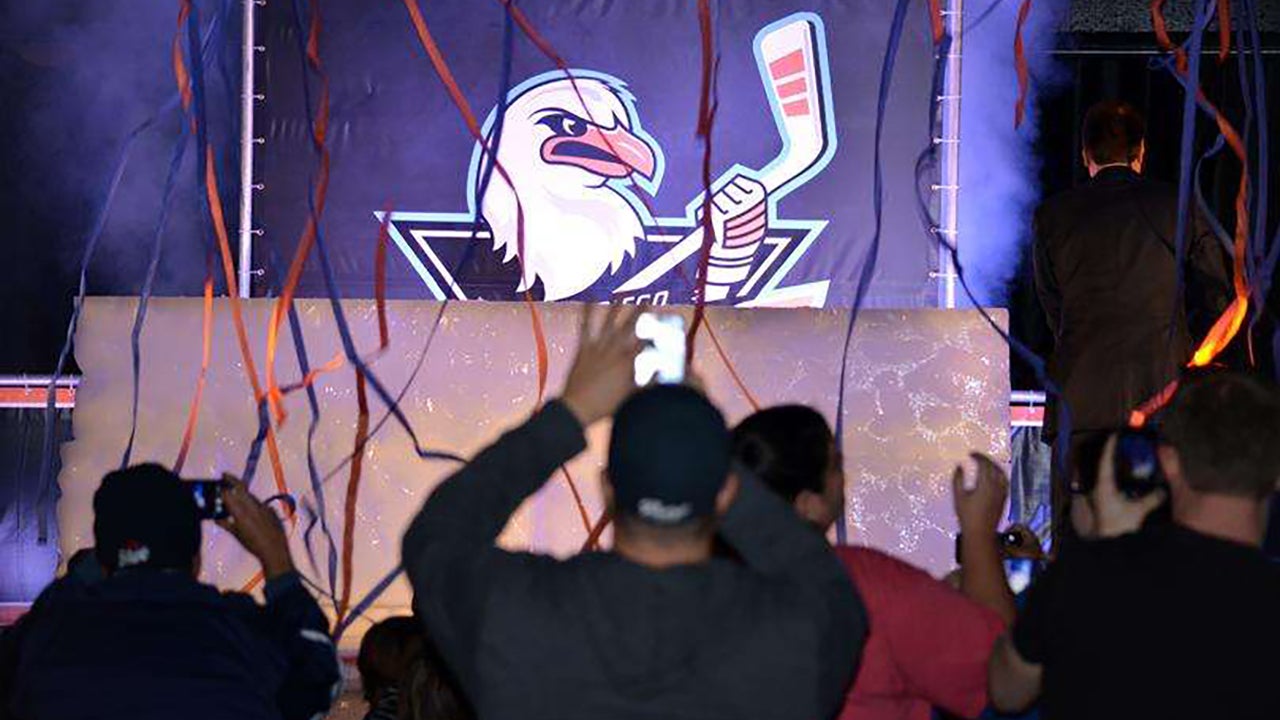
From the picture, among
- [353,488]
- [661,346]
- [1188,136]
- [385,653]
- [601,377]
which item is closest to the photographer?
[601,377]

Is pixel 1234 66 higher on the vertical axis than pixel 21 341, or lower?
higher

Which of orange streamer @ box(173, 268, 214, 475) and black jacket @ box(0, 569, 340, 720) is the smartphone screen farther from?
orange streamer @ box(173, 268, 214, 475)

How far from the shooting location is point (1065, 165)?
902 cm

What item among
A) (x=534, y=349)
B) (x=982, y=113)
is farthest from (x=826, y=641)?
(x=982, y=113)

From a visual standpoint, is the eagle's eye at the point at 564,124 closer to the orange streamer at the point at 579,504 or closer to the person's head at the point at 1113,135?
the orange streamer at the point at 579,504

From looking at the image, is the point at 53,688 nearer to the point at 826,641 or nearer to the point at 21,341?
the point at 826,641

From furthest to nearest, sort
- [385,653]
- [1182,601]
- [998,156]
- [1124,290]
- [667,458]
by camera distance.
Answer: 1. [998,156]
2. [1124,290]
3. [385,653]
4. [1182,601]
5. [667,458]

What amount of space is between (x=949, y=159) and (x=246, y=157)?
2.27 meters

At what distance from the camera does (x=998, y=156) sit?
8945 mm

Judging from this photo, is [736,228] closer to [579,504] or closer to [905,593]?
[579,504]

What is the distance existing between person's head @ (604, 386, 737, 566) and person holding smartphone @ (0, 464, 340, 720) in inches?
36.2

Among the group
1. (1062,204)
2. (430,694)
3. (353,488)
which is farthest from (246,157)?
(430,694)

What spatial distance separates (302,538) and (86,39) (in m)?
3.97

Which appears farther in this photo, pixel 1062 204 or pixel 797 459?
pixel 1062 204
